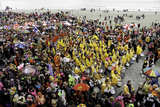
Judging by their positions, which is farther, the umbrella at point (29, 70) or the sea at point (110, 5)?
the sea at point (110, 5)

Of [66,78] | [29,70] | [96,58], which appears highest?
[29,70]

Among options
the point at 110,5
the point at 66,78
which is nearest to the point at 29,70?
the point at 66,78

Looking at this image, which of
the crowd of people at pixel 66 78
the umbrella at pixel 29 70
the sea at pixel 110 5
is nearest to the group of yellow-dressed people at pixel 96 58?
the crowd of people at pixel 66 78

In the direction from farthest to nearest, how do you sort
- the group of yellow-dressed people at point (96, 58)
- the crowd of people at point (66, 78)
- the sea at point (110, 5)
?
the sea at point (110, 5)
the group of yellow-dressed people at point (96, 58)
the crowd of people at point (66, 78)

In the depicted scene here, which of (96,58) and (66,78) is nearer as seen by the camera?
(66,78)

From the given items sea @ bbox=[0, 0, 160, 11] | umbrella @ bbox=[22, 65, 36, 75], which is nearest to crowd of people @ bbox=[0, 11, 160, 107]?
umbrella @ bbox=[22, 65, 36, 75]

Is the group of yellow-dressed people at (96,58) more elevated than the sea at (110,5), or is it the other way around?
the sea at (110,5)

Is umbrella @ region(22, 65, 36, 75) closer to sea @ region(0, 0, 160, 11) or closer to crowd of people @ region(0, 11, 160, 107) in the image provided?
crowd of people @ region(0, 11, 160, 107)

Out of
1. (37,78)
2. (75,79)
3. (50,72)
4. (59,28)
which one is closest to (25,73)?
(37,78)

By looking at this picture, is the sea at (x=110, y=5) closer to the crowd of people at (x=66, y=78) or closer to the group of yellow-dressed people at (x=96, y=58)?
the group of yellow-dressed people at (x=96, y=58)

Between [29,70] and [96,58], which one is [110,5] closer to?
[96,58]

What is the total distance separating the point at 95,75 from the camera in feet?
30.5

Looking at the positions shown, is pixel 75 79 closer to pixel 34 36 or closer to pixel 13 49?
pixel 13 49

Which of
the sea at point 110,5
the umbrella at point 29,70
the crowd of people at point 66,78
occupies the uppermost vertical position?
the sea at point 110,5
